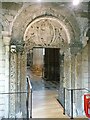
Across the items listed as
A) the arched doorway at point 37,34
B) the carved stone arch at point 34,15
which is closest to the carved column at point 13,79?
the arched doorway at point 37,34

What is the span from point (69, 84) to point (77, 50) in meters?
0.98

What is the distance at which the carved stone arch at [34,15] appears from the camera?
22.8 ft

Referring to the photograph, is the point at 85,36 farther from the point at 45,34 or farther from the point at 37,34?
the point at 37,34

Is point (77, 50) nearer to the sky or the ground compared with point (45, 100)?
nearer to the sky

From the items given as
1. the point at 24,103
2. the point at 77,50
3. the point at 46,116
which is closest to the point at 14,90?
the point at 24,103

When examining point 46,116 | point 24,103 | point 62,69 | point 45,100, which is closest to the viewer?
point 46,116

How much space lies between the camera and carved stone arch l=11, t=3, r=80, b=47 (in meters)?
6.96

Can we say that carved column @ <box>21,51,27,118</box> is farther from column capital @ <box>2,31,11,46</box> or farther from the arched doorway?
column capital @ <box>2,31,11,46</box>

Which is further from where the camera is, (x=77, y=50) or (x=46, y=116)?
(x=77, y=50)

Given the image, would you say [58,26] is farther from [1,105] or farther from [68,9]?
[1,105]

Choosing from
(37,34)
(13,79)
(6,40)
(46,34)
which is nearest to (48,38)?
(46,34)

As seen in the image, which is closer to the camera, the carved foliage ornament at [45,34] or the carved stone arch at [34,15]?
the carved stone arch at [34,15]

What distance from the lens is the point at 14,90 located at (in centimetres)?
697

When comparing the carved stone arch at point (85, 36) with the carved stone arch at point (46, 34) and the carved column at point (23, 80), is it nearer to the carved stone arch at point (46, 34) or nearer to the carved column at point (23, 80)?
the carved stone arch at point (46, 34)
